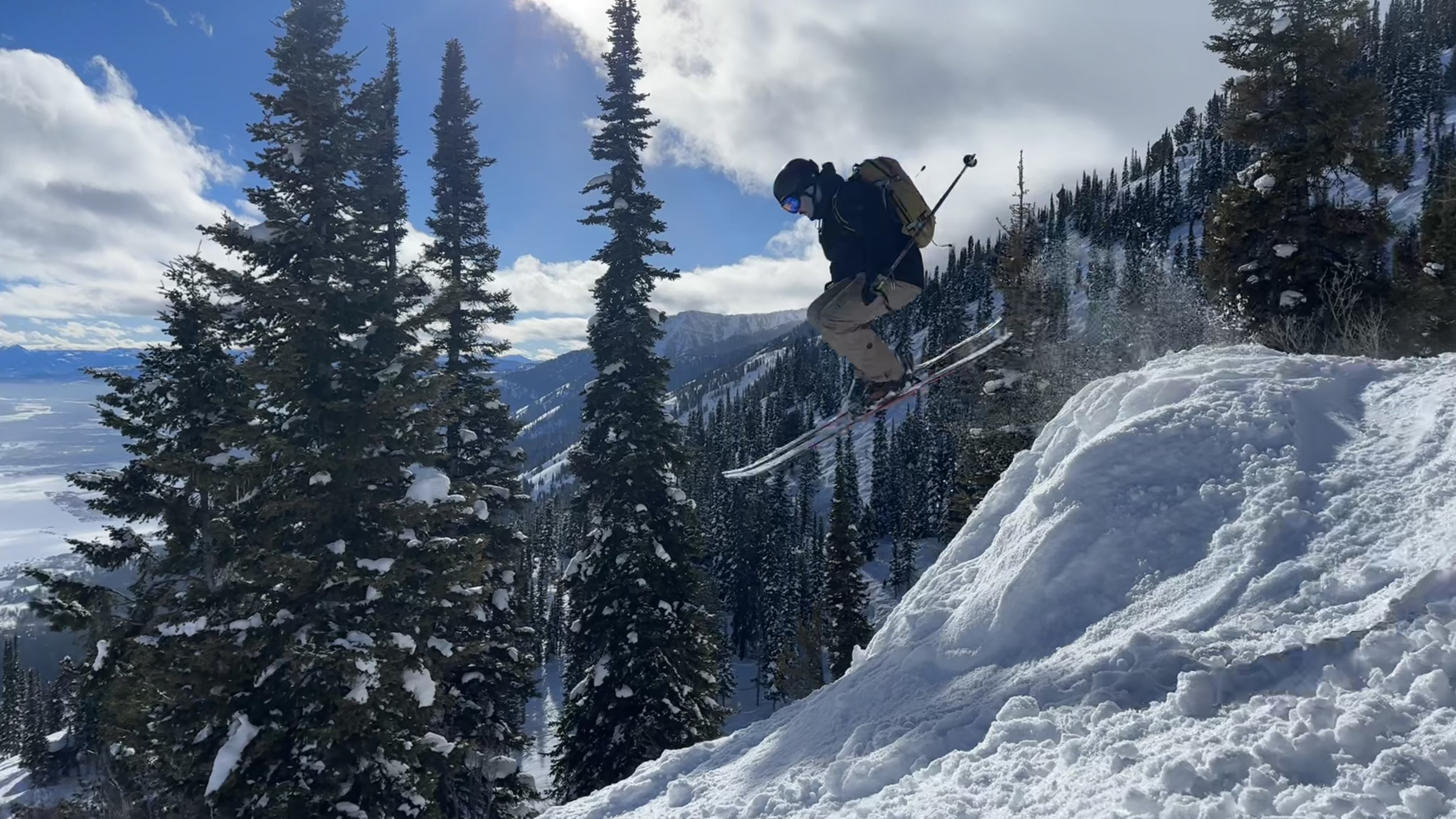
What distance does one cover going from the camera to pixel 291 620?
9656 millimetres

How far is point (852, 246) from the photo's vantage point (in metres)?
7.59

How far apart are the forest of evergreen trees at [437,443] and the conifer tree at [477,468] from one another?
3.2 inches

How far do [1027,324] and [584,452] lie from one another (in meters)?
13.3

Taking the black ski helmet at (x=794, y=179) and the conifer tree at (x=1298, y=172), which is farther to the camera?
the conifer tree at (x=1298, y=172)

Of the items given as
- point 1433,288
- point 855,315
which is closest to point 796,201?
point 855,315

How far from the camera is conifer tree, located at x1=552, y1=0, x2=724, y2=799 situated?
50.8 ft

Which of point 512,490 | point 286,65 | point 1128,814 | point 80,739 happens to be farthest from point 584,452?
point 80,739

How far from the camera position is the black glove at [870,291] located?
7531 millimetres

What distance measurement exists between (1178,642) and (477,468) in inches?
641

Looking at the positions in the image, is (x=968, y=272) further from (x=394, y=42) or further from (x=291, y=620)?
(x=291, y=620)

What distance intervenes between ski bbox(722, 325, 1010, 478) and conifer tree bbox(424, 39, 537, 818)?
5262mm

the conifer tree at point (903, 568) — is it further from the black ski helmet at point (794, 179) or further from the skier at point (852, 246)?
the black ski helmet at point (794, 179)

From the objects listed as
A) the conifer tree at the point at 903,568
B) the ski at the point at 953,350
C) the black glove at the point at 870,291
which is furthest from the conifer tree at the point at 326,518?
the conifer tree at the point at 903,568

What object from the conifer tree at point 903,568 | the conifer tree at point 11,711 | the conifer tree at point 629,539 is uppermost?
the conifer tree at point 629,539
